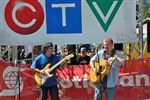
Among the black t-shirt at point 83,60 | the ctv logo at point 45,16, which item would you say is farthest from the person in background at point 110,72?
the black t-shirt at point 83,60

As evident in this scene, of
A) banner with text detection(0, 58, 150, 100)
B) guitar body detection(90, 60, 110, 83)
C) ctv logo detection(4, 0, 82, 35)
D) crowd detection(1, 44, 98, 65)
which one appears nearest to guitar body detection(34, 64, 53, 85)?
guitar body detection(90, 60, 110, 83)

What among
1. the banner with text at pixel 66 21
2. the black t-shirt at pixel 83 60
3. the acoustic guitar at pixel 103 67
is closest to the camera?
the acoustic guitar at pixel 103 67

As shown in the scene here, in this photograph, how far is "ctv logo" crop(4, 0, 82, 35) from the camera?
738 centimetres

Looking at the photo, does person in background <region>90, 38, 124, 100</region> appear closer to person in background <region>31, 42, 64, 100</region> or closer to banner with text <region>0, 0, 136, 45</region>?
person in background <region>31, 42, 64, 100</region>

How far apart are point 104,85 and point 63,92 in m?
1.87

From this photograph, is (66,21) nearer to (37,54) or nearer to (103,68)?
(103,68)

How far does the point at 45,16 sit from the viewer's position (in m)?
7.43

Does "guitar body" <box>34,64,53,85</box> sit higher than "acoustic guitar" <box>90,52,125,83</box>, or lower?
lower

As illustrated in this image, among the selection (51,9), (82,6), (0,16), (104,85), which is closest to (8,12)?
(0,16)

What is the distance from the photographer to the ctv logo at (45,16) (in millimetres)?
7383

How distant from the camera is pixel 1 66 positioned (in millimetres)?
7629

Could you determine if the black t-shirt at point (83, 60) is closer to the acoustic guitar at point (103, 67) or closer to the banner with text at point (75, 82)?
the banner with text at point (75, 82)

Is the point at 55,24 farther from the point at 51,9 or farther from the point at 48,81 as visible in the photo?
the point at 48,81

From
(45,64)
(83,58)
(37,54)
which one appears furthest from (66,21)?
(37,54)
